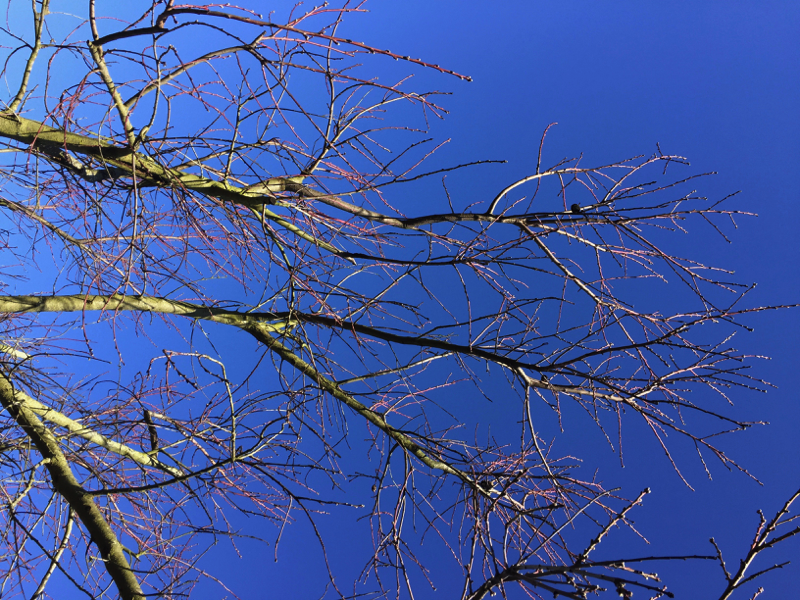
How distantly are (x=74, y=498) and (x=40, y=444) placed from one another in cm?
38

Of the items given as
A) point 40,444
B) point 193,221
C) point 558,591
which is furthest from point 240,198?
point 558,591

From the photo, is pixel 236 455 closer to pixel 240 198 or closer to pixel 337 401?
pixel 337 401

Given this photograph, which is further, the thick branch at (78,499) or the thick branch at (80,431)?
the thick branch at (80,431)

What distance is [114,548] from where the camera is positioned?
2.84 metres

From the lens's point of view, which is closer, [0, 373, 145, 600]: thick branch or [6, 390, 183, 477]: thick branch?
[0, 373, 145, 600]: thick branch

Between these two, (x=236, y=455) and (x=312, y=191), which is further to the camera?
(x=312, y=191)

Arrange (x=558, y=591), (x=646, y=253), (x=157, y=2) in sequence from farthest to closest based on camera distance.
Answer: (x=646, y=253) < (x=157, y=2) < (x=558, y=591)

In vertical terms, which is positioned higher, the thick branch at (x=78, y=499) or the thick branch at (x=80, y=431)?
the thick branch at (x=80, y=431)

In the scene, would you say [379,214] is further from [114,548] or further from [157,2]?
[114,548]

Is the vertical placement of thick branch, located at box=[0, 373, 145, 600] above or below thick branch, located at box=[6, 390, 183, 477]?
below

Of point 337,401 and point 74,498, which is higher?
point 337,401

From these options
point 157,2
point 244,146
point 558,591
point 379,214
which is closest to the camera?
point 558,591

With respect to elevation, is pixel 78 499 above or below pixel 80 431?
below

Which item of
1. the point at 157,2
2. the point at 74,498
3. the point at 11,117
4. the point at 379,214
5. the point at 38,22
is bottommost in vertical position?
the point at 74,498
